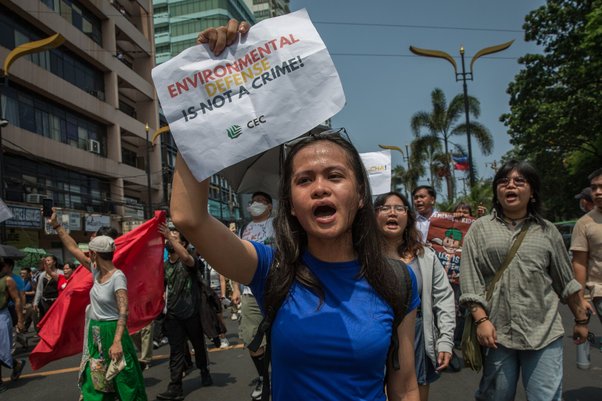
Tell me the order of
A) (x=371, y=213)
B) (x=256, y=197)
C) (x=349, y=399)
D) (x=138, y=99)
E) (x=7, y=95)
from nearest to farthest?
(x=349, y=399)
(x=371, y=213)
(x=256, y=197)
(x=7, y=95)
(x=138, y=99)

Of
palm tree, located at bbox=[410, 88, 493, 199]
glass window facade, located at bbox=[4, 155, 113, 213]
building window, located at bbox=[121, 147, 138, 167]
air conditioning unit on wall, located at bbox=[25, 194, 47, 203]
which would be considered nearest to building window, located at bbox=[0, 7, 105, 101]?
glass window facade, located at bbox=[4, 155, 113, 213]

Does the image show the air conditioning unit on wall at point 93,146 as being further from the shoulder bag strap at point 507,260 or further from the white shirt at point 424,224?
the shoulder bag strap at point 507,260

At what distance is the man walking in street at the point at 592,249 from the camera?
179 inches

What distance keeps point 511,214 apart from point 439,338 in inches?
38.6

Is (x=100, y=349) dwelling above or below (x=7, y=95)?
below

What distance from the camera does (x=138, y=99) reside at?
4012 centimetres

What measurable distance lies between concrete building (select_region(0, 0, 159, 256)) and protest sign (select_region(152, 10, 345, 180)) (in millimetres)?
22443

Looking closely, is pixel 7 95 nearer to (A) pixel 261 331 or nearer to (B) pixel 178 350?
(B) pixel 178 350

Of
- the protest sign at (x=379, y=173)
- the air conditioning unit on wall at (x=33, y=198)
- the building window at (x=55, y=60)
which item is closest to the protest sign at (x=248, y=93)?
the protest sign at (x=379, y=173)

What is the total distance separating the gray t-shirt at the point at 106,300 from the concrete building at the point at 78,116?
1943cm

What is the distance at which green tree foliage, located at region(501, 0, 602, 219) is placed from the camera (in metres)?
20.4

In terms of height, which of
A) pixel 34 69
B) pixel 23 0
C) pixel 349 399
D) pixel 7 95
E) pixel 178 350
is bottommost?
pixel 178 350

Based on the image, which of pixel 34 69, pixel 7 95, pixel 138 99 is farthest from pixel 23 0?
pixel 138 99

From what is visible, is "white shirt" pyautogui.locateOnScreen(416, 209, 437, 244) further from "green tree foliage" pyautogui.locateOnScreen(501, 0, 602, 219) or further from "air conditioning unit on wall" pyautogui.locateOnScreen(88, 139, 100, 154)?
"air conditioning unit on wall" pyautogui.locateOnScreen(88, 139, 100, 154)
